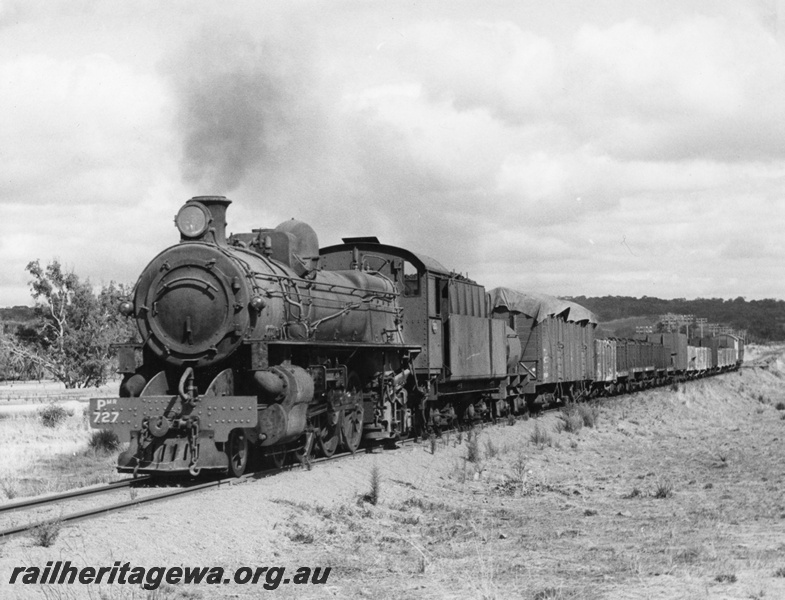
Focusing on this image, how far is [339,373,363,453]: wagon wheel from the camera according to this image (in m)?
16.2

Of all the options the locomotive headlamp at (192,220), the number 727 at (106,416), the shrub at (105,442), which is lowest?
the shrub at (105,442)

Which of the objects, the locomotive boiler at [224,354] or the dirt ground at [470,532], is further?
the locomotive boiler at [224,354]

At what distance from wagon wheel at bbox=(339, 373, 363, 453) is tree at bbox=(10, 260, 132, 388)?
121 feet

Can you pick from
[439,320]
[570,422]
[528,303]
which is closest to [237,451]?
[439,320]

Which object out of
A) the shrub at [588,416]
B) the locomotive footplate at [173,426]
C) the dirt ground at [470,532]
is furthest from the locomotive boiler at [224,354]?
the shrub at [588,416]

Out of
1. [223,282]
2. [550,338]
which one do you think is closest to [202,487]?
[223,282]

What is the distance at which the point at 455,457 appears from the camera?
17250 mm

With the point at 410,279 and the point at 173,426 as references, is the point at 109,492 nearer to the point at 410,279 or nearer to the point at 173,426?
the point at 173,426

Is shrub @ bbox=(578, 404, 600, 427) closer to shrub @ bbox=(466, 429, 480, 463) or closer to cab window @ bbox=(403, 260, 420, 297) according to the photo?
shrub @ bbox=(466, 429, 480, 463)

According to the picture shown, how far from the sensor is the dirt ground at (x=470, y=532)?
8.18 meters

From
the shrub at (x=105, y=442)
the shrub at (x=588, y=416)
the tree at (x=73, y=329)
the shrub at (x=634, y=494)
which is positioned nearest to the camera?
the shrub at (x=634, y=494)

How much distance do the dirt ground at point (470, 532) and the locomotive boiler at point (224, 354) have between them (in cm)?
81

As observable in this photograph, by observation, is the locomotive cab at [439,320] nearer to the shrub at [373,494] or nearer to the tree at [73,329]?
the shrub at [373,494]

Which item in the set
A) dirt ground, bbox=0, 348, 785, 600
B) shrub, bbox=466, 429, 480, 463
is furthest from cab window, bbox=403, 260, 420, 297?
shrub, bbox=466, 429, 480, 463
